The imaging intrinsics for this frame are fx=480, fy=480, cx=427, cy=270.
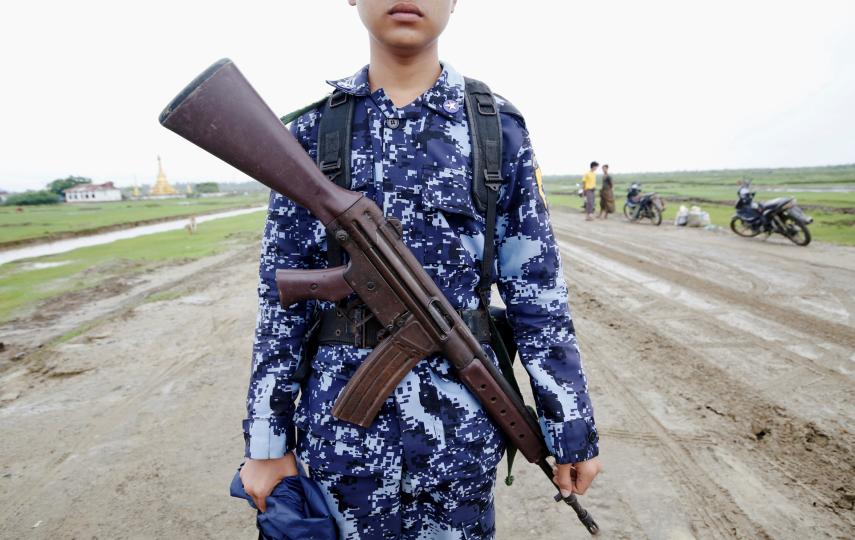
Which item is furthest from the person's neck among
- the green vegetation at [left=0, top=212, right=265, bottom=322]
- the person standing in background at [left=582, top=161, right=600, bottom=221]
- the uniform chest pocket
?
the person standing in background at [left=582, top=161, right=600, bottom=221]

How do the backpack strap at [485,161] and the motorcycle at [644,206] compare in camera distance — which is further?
the motorcycle at [644,206]

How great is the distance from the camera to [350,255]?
4.19 feet

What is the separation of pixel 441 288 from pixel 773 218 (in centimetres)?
1046

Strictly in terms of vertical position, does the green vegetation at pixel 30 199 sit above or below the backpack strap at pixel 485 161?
below

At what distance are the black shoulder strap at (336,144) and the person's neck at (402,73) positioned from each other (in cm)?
11

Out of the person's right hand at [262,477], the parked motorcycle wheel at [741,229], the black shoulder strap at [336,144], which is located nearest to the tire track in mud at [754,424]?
the person's right hand at [262,477]

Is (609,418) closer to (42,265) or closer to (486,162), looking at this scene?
(486,162)

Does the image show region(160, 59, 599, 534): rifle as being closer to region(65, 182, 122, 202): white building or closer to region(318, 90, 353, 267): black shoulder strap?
region(318, 90, 353, 267): black shoulder strap

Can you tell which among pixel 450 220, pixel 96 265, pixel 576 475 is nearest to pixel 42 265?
pixel 96 265

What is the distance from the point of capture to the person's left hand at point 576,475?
1357 mm

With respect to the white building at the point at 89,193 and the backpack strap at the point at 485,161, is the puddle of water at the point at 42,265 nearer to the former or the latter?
the backpack strap at the point at 485,161

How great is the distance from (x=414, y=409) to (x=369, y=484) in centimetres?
23

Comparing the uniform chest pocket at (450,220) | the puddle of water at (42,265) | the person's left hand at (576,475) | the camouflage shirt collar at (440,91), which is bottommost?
the puddle of water at (42,265)

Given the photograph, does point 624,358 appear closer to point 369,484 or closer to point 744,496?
point 744,496
